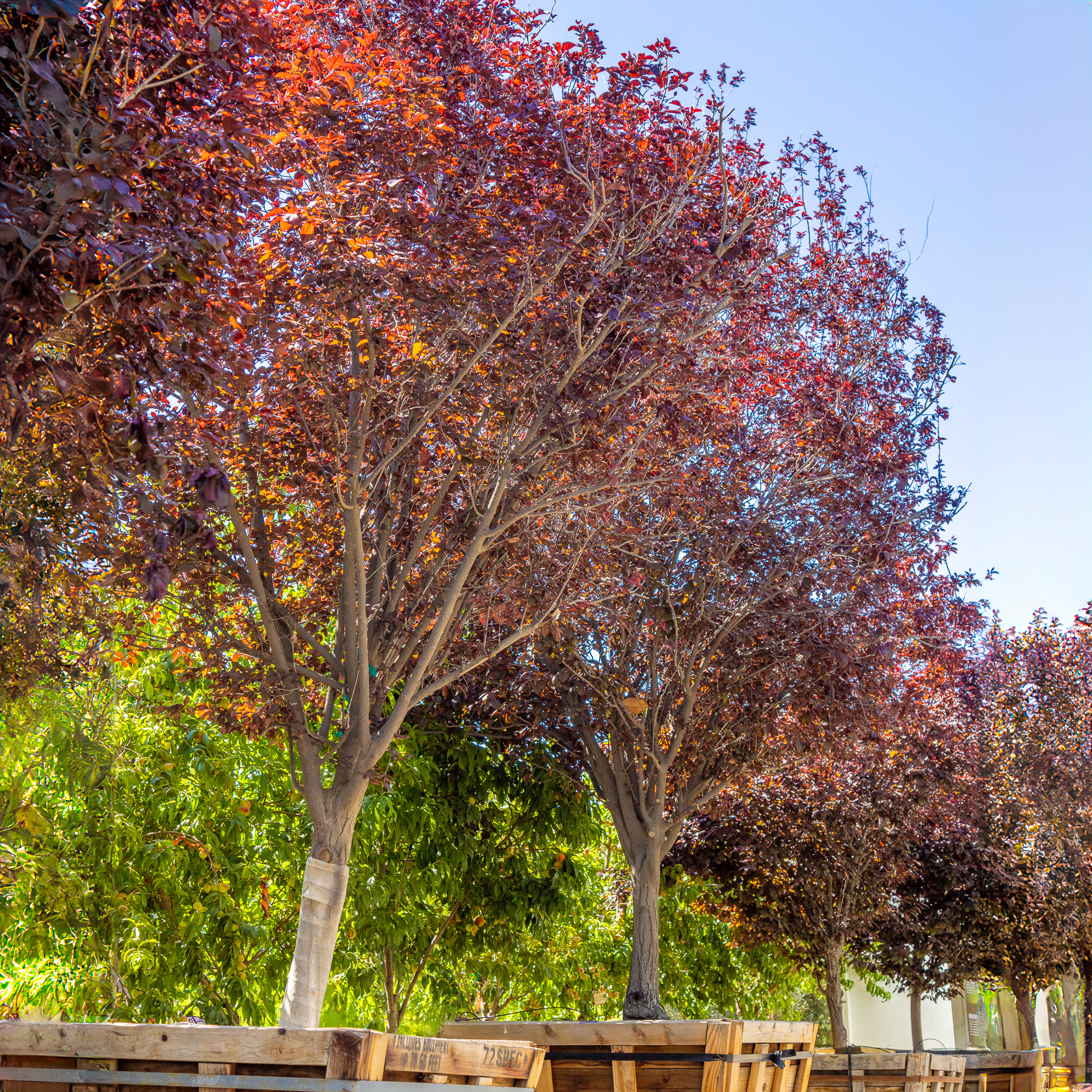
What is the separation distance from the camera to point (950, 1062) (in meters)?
10.6

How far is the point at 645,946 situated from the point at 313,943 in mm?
5557

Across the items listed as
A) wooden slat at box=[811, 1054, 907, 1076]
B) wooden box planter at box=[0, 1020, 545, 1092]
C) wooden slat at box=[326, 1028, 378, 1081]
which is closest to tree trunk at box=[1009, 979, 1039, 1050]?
wooden slat at box=[811, 1054, 907, 1076]

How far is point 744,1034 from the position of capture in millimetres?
7570

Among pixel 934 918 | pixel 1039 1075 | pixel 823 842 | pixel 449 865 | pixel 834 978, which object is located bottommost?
pixel 1039 1075

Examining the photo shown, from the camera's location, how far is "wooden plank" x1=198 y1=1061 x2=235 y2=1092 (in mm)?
4230

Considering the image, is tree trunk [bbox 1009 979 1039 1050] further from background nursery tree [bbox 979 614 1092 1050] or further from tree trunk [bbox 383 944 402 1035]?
tree trunk [bbox 383 944 402 1035]

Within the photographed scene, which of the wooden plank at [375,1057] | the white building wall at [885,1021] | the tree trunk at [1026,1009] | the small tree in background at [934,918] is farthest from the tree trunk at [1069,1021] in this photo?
the wooden plank at [375,1057]

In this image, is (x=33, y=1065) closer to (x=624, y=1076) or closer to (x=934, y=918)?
(x=624, y=1076)

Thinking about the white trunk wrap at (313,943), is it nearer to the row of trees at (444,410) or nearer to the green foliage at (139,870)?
the row of trees at (444,410)

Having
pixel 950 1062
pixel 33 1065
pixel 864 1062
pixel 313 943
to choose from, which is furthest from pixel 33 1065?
pixel 950 1062

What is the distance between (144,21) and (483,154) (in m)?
2.85

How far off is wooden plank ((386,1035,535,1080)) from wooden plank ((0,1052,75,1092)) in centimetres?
136

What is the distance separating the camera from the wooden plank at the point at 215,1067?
4.23 m

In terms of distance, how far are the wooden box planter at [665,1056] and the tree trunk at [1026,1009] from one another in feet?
38.7
